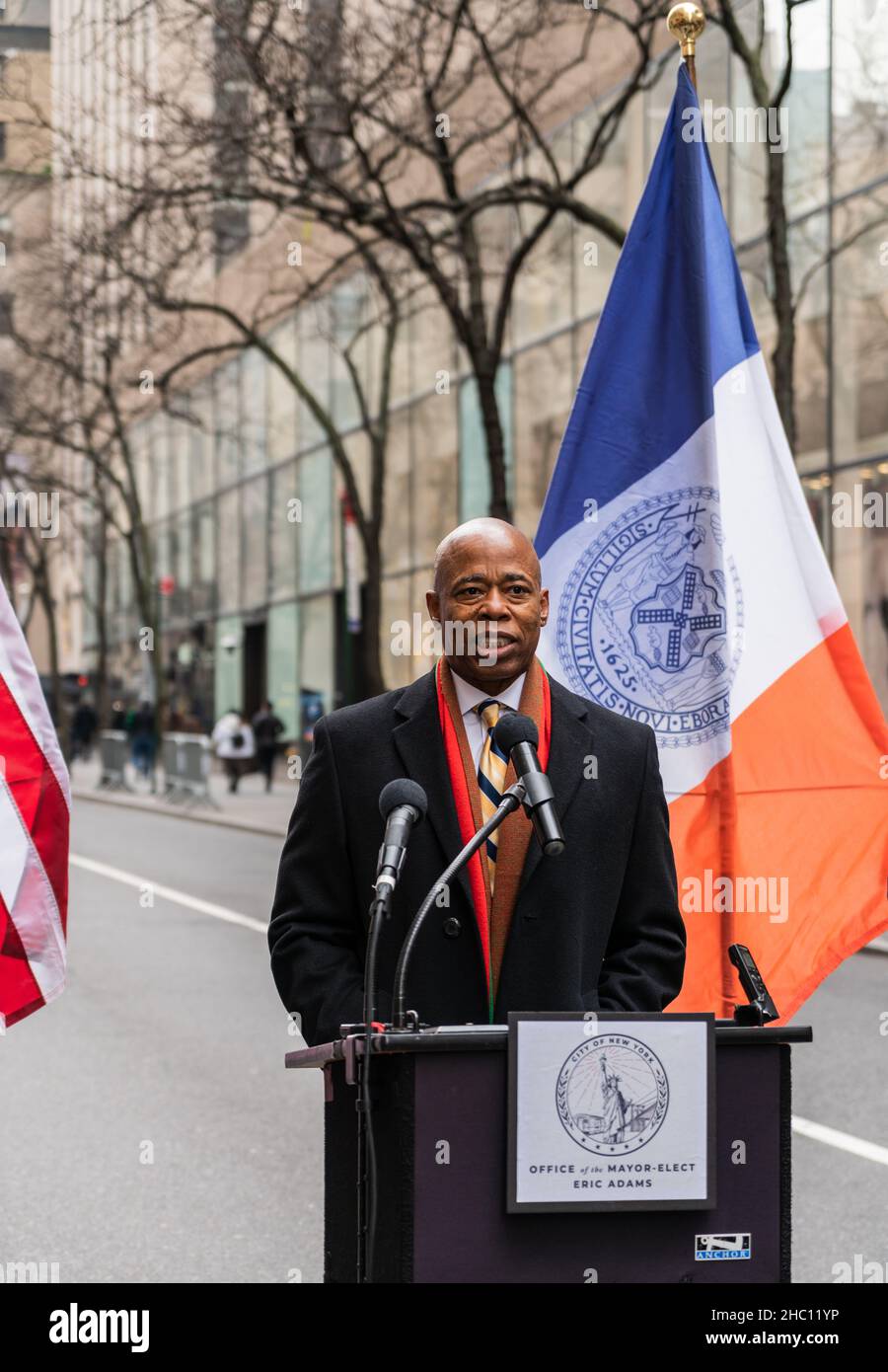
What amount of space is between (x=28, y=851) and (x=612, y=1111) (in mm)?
2178

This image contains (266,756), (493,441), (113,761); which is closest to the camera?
(493,441)

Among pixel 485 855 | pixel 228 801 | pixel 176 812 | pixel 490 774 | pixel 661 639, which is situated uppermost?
pixel 228 801

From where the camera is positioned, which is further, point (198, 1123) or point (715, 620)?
point (198, 1123)

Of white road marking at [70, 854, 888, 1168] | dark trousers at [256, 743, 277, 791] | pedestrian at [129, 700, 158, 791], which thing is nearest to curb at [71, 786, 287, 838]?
pedestrian at [129, 700, 158, 791]

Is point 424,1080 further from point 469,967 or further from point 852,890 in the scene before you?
point 852,890

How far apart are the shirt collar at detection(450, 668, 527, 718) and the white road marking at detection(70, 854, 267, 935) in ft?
34.8

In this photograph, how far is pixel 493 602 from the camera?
3340 millimetres

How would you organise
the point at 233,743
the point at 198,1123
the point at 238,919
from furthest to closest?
the point at 233,743 → the point at 238,919 → the point at 198,1123

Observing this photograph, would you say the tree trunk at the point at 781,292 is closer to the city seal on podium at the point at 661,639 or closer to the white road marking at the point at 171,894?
the white road marking at the point at 171,894

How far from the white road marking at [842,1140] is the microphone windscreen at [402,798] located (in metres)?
4.92

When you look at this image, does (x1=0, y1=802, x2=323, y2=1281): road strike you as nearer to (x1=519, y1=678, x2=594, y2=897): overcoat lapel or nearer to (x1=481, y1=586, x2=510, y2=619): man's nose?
(x1=519, y1=678, x2=594, y2=897): overcoat lapel

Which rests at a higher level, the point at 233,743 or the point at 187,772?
the point at 233,743

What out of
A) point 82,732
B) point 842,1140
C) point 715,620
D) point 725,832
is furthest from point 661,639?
point 82,732

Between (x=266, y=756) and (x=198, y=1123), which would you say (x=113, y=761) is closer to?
(x=266, y=756)
